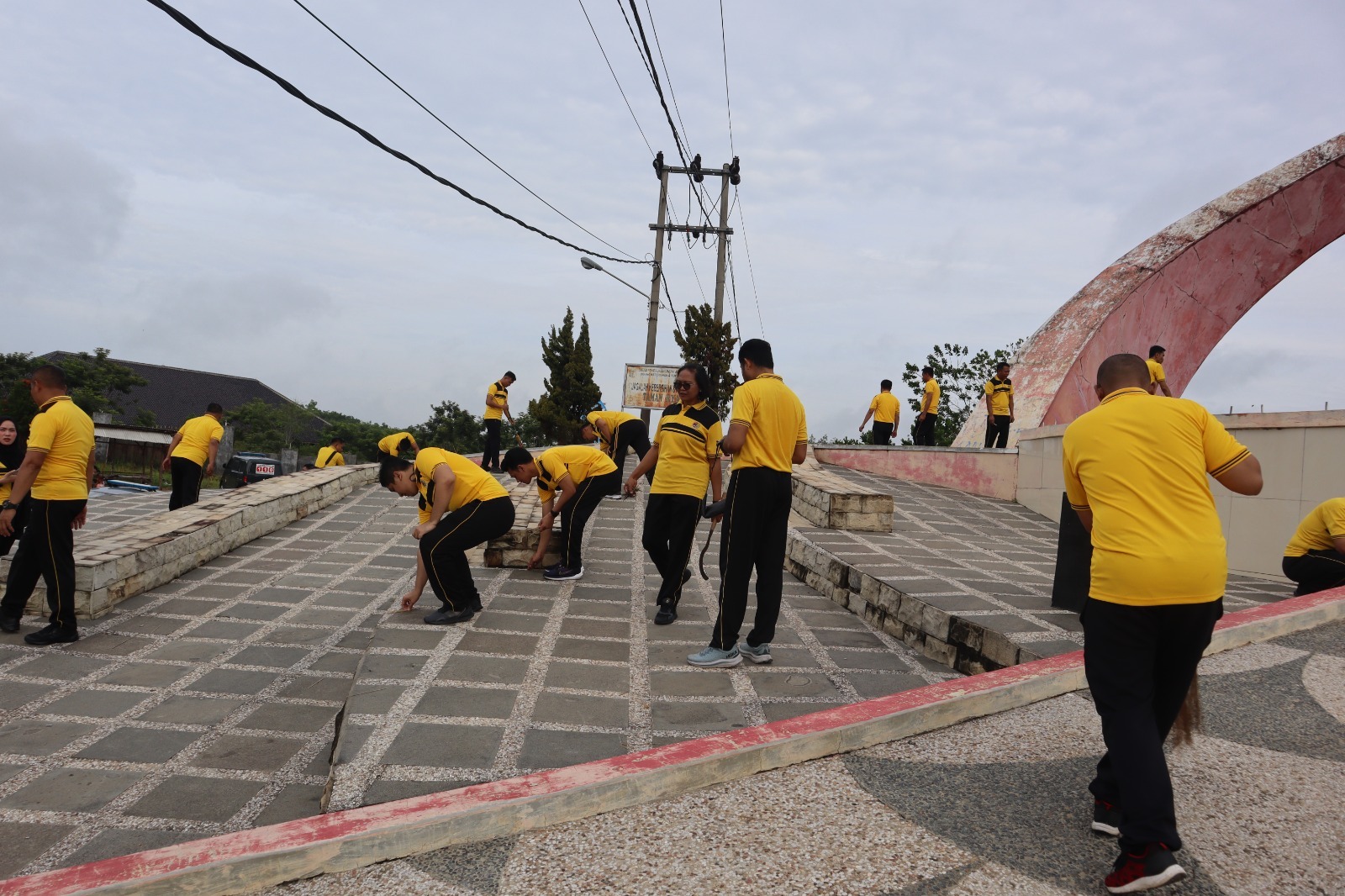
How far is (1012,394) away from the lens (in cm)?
1389

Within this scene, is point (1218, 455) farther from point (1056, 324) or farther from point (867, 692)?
point (1056, 324)

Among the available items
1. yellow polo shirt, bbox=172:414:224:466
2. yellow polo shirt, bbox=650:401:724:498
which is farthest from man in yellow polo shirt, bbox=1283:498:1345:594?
yellow polo shirt, bbox=172:414:224:466

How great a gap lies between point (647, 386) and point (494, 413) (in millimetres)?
5938

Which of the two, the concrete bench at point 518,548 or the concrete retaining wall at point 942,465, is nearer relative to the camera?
the concrete bench at point 518,548

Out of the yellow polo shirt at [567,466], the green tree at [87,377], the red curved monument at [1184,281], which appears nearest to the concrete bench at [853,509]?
the yellow polo shirt at [567,466]

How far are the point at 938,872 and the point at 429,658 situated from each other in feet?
8.94

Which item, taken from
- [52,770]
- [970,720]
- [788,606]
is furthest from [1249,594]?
[52,770]

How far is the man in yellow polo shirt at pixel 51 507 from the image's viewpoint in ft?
15.5

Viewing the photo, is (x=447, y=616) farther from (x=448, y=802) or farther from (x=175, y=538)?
(x=175, y=538)

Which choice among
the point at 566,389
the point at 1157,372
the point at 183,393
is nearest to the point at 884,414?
the point at 1157,372

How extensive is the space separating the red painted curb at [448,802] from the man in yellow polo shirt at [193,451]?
6029 mm

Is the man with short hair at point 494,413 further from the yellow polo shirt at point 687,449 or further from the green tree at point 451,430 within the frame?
the green tree at point 451,430

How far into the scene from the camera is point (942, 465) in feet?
41.1

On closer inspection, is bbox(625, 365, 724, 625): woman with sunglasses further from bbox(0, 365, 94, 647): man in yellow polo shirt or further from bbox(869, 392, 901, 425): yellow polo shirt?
bbox(869, 392, 901, 425): yellow polo shirt
